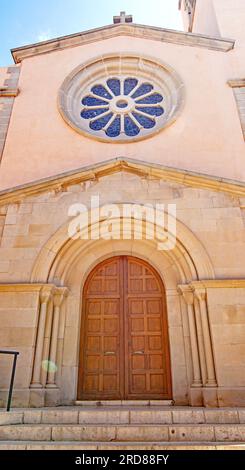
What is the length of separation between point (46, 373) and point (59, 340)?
1.89 feet

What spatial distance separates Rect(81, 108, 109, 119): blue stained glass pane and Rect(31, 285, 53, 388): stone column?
5597mm

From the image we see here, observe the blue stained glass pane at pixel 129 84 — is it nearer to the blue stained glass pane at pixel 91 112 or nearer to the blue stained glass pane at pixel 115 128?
the blue stained glass pane at pixel 91 112

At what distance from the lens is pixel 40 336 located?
18.3 ft

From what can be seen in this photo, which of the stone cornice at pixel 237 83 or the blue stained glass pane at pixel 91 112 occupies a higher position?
the stone cornice at pixel 237 83

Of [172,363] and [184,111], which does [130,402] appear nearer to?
[172,363]

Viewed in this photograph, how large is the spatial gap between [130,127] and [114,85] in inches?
71.3

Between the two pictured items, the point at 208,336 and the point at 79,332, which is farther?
the point at 79,332

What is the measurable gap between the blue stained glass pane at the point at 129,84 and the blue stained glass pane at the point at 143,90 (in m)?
0.19

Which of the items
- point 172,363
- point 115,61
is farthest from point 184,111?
point 172,363

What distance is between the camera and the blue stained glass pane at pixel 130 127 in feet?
Result: 30.1

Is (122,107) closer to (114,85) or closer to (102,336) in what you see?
(114,85)

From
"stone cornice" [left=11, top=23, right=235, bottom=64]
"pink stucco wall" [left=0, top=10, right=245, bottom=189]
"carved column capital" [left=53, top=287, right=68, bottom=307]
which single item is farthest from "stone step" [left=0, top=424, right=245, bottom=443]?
"stone cornice" [left=11, top=23, right=235, bottom=64]

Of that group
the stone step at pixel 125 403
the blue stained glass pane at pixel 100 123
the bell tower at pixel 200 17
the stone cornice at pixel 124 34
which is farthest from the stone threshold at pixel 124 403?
the bell tower at pixel 200 17

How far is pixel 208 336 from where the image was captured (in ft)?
A: 17.9
